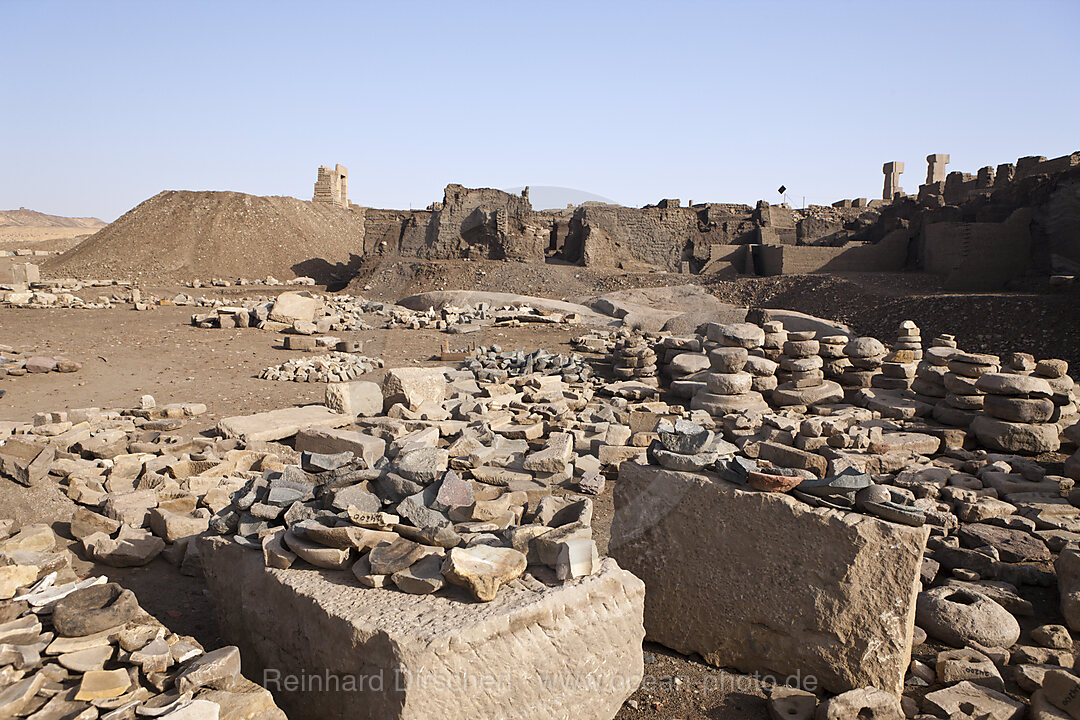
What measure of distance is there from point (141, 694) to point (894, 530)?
2.99m

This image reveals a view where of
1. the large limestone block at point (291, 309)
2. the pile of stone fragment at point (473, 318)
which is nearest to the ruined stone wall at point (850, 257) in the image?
the pile of stone fragment at point (473, 318)

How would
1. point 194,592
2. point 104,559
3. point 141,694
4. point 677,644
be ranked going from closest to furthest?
1. point 141,694
2. point 677,644
3. point 194,592
4. point 104,559

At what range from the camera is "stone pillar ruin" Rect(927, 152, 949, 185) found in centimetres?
3186

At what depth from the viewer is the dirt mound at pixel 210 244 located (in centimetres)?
2695

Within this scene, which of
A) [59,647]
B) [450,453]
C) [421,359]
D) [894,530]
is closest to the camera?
[59,647]

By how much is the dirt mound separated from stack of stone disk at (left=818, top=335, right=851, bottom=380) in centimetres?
2207

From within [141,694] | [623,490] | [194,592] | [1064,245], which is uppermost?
[1064,245]

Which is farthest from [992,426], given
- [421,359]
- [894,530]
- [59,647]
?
[421,359]

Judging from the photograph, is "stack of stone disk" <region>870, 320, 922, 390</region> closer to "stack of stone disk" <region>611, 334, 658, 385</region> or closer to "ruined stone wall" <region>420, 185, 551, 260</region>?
"stack of stone disk" <region>611, 334, 658, 385</region>

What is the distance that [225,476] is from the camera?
5426mm

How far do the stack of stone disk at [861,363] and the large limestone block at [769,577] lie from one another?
6.99m

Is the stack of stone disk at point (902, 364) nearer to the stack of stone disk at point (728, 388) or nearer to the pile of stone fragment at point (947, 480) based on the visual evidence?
the pile of stone fragment at point (947, 480)

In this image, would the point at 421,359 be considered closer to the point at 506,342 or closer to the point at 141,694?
the point at 506,342

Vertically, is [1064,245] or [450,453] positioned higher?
[1064,245]
